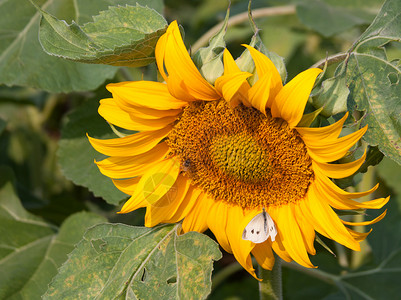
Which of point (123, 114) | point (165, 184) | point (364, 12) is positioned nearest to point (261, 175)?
point (165, 184)

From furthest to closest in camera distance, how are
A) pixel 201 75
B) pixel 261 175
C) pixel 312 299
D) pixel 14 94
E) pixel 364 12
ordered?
pixel 14 94
pixel 364 12
pixel 312 299
pixel 261 175
pixel 201 75

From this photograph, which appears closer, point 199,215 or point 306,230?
point 306,230

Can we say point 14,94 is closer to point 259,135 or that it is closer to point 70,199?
point 70,199

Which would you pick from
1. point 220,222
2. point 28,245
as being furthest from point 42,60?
point 220,222

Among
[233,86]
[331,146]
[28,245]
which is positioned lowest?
[28,245]

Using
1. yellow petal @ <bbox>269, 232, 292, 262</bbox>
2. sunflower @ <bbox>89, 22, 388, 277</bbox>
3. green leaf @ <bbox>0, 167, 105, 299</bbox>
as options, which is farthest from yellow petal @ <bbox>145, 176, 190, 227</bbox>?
green leaf @ <bbox>0, 167, 105, 299</bbox>

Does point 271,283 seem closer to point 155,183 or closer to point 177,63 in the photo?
point 155,183

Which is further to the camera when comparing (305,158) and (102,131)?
(102,131)
